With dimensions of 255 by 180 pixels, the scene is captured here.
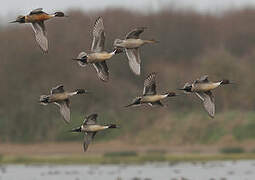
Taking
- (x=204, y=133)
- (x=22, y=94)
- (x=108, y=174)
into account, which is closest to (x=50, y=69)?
(x=22, y=94)

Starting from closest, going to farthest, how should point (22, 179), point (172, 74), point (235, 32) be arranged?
point (22, 179) < point (172, 74) < point (235, 32)

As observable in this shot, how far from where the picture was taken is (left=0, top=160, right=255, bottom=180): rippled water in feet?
107

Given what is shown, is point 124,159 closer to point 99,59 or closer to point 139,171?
point 139,171

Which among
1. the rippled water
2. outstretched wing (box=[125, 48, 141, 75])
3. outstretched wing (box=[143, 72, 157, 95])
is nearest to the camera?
outstretched wing (box=[125, 48, 141, 75])

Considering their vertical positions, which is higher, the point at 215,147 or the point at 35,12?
the point at 35,12

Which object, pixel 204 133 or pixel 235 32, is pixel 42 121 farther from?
pixel 235 32

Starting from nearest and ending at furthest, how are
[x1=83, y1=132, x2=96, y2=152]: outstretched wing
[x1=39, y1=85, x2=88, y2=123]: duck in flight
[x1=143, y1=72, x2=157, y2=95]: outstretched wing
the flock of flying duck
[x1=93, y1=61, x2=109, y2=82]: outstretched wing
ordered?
the flock of flying duck < [x1=93, y1=61, x2=109, y2=82]: outstretched wing < [x1=39, y1=85, x2=88, y2=123]: duck in flight < [x1=143, y1=72, x2=157, y2=95]: outstretched wing < [x1=83, y1=132, x2=96, y2=152]: outstretched wing

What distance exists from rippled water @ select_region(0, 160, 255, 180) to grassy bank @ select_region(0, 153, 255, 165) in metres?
0.94

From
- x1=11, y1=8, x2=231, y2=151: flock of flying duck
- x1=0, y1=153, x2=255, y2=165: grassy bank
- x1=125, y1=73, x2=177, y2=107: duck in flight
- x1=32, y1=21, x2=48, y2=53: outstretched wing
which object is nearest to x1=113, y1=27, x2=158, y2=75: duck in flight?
x1=11, y1=8, x2=231, y2=151: flock of flying duck

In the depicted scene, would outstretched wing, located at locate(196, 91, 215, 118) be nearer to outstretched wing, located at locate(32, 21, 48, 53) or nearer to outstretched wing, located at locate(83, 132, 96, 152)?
outstretched wing, located at locate(83, 132, 96, 152)

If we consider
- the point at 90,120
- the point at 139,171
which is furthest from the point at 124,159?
the point at 90,120

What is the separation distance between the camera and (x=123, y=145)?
1912 inches

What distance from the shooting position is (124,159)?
139 feet

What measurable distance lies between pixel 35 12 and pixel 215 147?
32.6m
